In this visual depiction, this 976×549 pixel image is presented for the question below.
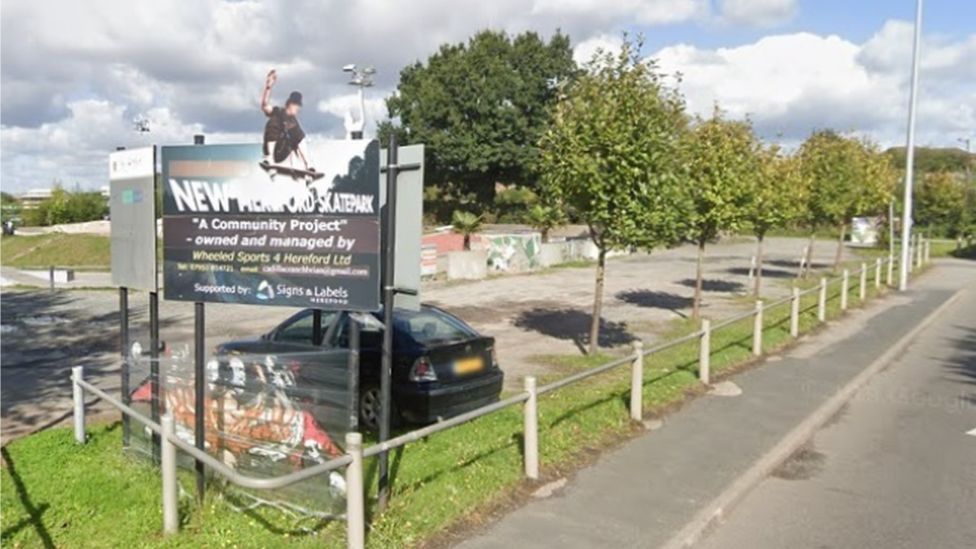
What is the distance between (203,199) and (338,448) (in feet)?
6.47

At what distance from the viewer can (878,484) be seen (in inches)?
260

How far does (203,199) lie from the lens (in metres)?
5.53

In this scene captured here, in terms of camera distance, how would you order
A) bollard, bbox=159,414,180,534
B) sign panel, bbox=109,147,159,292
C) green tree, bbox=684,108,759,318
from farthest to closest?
green tree, bbox=684,108,759,318, sign panel, bbox=109,147,159,292, bollard, bbox=159,414,180,534

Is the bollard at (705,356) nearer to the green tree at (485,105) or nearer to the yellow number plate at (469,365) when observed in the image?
the yellow number plate at (469,365)

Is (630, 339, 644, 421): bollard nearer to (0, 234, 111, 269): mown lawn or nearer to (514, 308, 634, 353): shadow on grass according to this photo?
(514, 308, 634, 353): shadow on grass

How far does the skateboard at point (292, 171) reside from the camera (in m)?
5.10

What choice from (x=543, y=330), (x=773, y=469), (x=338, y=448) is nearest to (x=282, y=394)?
(x=338, y=448)

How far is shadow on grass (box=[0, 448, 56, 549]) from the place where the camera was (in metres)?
5.05

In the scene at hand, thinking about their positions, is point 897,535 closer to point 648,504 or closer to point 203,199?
point 648,504

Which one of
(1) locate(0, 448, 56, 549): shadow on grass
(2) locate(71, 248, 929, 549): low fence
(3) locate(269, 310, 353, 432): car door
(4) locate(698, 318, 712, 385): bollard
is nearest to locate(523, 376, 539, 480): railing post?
(2) locate(71, 248, 929, 549): low fence

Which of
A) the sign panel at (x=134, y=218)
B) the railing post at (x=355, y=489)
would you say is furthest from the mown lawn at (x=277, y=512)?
the sign panel at (x=134, y=218)

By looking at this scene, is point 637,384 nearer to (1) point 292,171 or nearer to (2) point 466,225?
(1) point 292,171

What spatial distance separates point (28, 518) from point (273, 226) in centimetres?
258

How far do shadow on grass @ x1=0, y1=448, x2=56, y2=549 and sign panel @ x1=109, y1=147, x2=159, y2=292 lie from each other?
169cm
